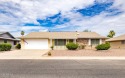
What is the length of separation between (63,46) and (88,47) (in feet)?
17.1

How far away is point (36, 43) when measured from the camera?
33875 mm

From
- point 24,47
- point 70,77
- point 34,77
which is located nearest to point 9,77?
point 34,77

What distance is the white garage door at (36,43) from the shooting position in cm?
3369

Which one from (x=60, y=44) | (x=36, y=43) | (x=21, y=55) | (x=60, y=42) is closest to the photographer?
(x=21, y=55)

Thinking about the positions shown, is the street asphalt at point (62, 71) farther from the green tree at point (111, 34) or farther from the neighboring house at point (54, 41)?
the green tree at point (111, 34)

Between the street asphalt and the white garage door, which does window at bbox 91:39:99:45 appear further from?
the street asphalt

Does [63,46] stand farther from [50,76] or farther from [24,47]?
[50,76]

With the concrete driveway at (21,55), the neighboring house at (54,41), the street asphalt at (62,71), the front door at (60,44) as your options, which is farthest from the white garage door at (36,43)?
the street asphalt at (62,71)

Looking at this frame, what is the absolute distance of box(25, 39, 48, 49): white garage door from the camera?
111ft

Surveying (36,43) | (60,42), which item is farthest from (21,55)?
(60,42)

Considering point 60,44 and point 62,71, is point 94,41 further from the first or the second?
point 62,71

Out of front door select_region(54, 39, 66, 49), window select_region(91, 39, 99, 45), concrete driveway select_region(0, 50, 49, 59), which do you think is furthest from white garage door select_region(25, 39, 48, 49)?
window select_region(91, 39, 99, 45)

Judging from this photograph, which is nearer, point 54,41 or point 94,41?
point 54,41

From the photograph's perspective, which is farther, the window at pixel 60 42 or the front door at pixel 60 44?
the window at pixel 60 42
